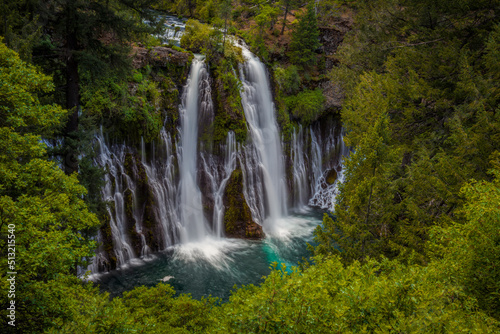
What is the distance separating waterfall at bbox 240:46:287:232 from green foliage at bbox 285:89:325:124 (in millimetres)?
2285

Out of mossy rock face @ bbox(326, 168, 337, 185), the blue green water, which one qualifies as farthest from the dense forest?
mossy rock face @ bbox(326, 168, 337, 185)

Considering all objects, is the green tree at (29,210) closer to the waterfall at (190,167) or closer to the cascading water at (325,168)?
the waterfall at (190,167)

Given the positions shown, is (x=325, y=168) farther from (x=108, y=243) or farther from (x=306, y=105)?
(x=108, y=243)

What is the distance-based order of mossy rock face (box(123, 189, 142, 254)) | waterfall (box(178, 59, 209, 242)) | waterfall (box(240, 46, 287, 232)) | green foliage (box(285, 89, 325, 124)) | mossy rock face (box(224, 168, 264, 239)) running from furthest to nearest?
green foliage (box(285, 89, 325, 124)) < waterfall (box(240, 46, 287, 232)) < mossy rock face (box(224, 168, 264, 239)) < waterfall (box(178, 59, 209, 242)) < mossy rock face (box(123, 189, 142, 254))

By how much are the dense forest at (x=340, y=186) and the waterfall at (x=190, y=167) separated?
80 centimetres

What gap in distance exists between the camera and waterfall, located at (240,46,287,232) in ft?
63.1

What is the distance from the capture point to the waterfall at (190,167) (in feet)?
54.5

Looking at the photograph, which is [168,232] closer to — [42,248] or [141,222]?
[141,222]

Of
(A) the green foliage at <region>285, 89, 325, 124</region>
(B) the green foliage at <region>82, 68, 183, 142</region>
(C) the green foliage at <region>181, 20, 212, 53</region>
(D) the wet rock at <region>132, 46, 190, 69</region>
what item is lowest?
(B) the green foliage at <region>82, 68, 183, 142</region>

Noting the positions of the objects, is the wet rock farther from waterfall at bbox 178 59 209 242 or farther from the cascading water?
the cascading water

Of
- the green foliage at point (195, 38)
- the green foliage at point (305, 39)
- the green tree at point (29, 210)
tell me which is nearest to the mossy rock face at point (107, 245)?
the green tree at point (29, 210)

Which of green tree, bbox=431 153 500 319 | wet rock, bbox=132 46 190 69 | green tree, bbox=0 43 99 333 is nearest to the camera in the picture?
green tree, bbox=431 153 500 319

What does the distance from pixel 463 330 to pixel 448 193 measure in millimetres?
4635

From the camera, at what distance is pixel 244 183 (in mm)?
18359
